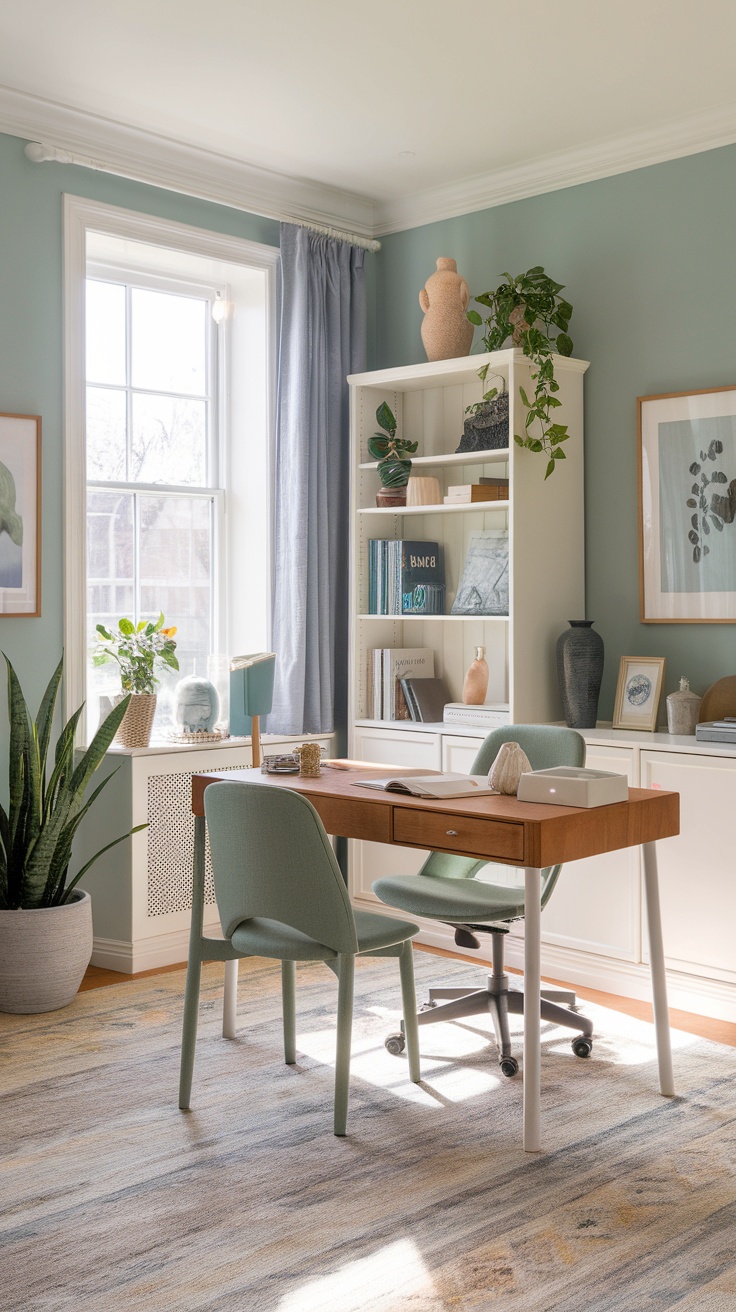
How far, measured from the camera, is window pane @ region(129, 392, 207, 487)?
15.1 feet

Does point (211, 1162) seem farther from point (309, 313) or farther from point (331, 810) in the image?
point (309, 313)

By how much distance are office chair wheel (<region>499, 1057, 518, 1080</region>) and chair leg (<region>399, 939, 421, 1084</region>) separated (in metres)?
0.24

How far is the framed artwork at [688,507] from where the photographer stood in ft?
13.1

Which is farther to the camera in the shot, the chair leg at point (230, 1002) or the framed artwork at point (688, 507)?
the framed artwork at point (688, 507)

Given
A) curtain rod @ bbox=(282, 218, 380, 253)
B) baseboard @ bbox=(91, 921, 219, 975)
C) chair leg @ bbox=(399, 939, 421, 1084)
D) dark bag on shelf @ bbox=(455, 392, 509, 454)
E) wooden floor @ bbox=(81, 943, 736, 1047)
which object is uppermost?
curtain rod @ bbox=(282, 218, 380, 253)

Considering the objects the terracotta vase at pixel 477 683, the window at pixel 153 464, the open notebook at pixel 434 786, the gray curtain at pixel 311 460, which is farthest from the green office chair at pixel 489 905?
the window at pixel 153 464

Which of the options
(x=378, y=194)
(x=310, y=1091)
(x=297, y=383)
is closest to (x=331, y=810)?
(x=310, y=1091)

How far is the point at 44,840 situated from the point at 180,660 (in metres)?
1.21

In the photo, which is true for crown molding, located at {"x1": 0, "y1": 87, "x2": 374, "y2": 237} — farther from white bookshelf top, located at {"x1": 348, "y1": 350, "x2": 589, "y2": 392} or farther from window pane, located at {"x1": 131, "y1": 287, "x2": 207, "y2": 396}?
white bookshelf top, located at {"x1": 348, "y1": 350, "x2": 589, "y2": 392}

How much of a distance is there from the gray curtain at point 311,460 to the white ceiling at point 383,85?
1.10 ft

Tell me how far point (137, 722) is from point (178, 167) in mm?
2034

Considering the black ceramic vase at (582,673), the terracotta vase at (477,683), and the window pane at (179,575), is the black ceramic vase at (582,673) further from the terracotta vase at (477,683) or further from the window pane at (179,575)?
the window pane at (179,575)

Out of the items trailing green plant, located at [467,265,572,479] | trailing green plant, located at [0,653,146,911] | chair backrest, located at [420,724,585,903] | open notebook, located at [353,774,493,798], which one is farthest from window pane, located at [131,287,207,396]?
open notebook, located at [353,774,493,798]

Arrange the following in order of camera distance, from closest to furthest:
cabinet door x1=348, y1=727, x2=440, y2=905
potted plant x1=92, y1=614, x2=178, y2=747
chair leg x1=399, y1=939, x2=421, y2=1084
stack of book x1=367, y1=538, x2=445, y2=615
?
chair leg x1=399, y1=939, x2=421, y2=1084
potted plant x1=92, y1=614, x2=178, y2=747
cabinet door x1=348, y1=727, x2=440, y2=905
stack of book x1=367, y1=538, x2=445, y2=615
